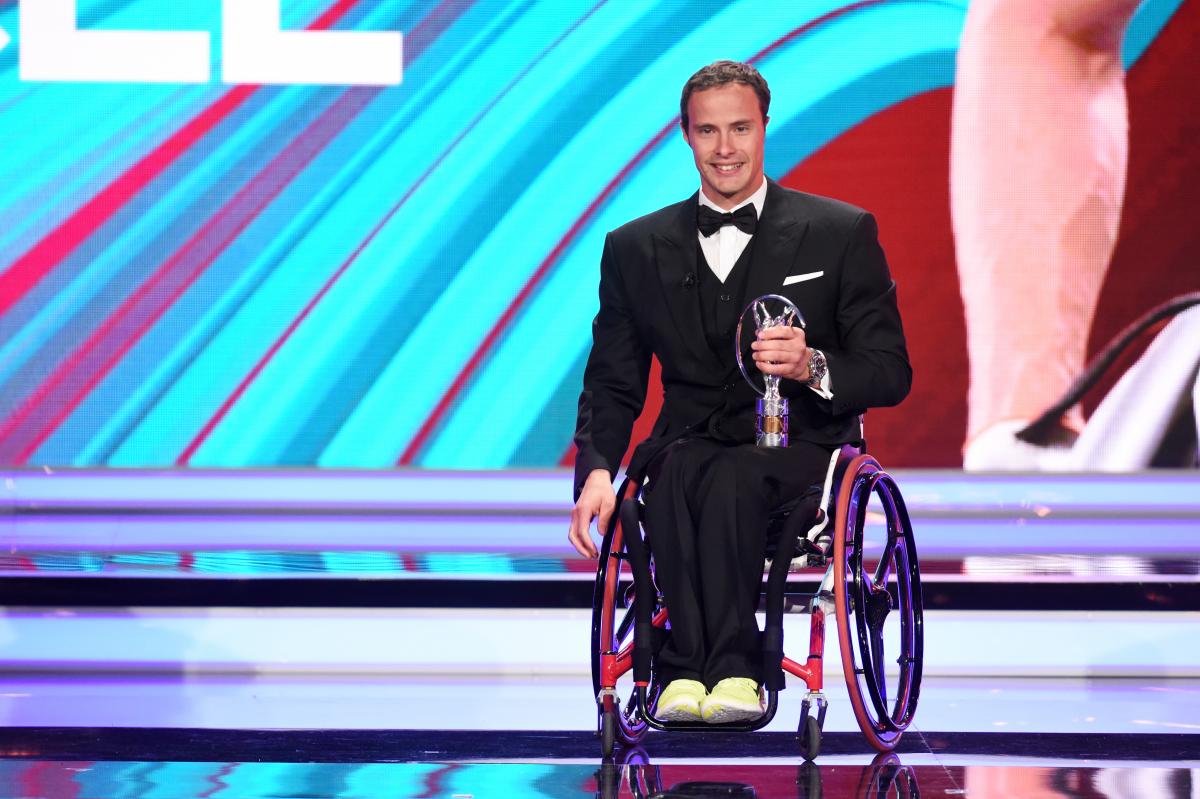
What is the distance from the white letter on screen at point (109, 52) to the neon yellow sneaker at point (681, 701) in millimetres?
3129

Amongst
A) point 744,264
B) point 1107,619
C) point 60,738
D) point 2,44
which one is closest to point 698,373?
point 744,264

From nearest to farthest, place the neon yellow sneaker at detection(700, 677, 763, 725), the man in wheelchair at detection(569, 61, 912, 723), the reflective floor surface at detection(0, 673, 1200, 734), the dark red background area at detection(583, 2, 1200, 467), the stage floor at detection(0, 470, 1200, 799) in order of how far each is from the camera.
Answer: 1. the neon yellow sneaker at detection(700, 677, 763, 725)
2. the man in wheelchair at detection(569, 61, 912, 723)
3. the stage floor at detection(0, 470, 1200, 799)
4. the reflective floor surface at detection(0, 673, 1200, 734)
5. the dark red background area at detection(583, 2, 1200, 467)

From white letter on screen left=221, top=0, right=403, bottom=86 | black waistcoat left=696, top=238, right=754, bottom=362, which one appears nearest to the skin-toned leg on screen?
white letter on screen left=221, top=0, right=403, bottom=86

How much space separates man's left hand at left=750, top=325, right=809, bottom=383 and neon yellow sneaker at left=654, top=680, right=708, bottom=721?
477 millimetres

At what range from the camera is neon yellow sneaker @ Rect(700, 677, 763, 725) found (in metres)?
2.01

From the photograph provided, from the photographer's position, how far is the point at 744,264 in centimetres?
238

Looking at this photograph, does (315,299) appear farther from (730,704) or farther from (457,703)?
(730,704)

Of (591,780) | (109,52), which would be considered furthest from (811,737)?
(109,52)

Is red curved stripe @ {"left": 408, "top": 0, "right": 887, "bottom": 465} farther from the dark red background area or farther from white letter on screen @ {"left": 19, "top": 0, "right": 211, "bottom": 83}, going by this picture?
white letter on screen @ {"left": 19, "top": 0, "right": 211, "bottom": 83}

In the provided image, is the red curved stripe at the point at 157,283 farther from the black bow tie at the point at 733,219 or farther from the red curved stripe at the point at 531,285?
the black bow tie at the point at 733,219

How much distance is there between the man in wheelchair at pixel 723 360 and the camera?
2133 mm

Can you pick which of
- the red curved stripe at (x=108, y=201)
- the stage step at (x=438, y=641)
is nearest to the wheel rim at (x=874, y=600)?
the stage step at (x=438, y=641)

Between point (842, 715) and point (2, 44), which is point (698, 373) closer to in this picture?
point (842, 715)

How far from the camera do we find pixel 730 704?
2016 mm
